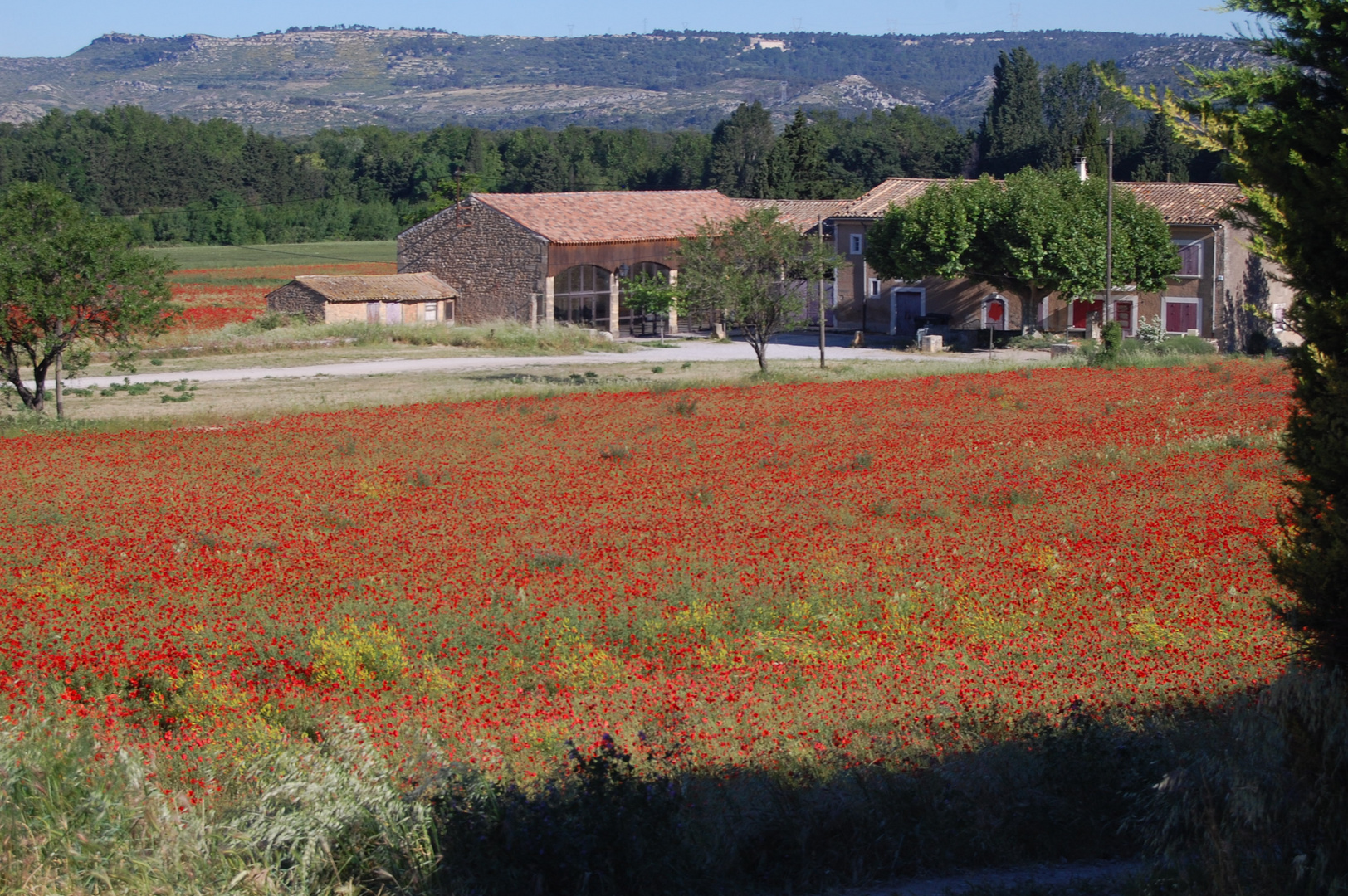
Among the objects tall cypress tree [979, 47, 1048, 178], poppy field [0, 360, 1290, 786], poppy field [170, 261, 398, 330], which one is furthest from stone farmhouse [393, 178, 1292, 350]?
tall cypress tree [979, 47, 1048, 178]

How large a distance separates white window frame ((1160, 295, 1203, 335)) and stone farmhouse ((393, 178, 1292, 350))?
0.05 metres

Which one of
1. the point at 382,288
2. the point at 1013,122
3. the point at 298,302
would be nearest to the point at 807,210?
the point at 382,288

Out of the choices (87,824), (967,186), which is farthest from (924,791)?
(967,186)

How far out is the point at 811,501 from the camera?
15438mm

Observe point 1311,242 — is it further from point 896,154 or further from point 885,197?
point 896,154

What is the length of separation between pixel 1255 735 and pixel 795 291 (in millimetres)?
31492

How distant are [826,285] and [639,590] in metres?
47.5

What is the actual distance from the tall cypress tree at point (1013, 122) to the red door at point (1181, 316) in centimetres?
5885

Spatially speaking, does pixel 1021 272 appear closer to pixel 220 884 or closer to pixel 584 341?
pixel 584 341

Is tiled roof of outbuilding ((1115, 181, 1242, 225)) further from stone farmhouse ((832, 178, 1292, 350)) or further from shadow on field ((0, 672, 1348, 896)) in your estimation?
shadow on field ((0, 672, 1348, 896))

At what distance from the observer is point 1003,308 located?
55500 millimetres

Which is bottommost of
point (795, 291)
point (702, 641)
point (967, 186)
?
point (702, 641)

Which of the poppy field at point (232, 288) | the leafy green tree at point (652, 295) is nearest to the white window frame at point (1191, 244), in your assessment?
the leafy green tree at point (652, 295)

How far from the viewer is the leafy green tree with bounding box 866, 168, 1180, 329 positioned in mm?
48219
